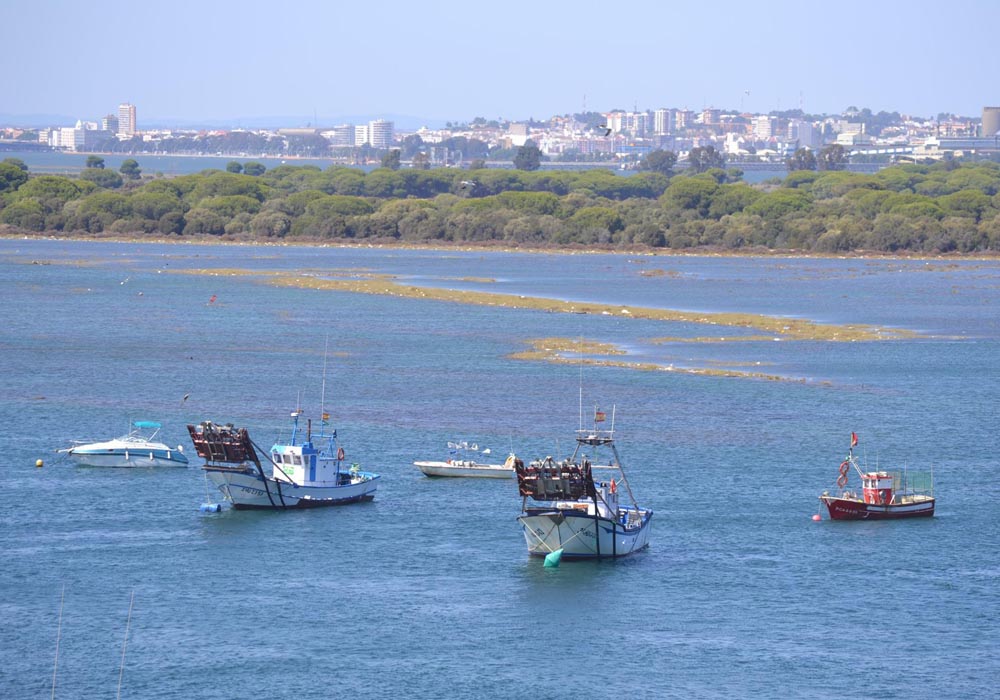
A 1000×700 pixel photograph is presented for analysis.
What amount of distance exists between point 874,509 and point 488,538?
1377 centimetres

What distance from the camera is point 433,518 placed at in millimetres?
57188

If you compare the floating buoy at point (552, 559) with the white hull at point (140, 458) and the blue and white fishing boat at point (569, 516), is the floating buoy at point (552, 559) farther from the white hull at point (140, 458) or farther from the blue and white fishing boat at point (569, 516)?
the white hull at point (140, 458)

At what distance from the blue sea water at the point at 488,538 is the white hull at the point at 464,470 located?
28.7 inches

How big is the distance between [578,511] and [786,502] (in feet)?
37.6

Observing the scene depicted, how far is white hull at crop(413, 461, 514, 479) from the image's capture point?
6378 cm

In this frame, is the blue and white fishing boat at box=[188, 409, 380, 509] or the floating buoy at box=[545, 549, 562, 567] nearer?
the floating buoy at box=[545, 549, 562, 567]

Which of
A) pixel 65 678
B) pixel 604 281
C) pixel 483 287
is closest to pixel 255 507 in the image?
pixel 65 678

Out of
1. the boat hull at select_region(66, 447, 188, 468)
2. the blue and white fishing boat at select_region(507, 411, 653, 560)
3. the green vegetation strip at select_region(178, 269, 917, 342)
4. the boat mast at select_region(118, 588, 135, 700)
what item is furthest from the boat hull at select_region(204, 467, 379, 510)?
the green vegetation strip at select_region(178, 269, 917, 342)

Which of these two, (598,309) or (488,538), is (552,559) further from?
(598,309)

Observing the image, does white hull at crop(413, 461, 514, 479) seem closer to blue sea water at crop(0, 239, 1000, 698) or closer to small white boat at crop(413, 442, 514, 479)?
small white boat at crop(413, 442, 514, 479)

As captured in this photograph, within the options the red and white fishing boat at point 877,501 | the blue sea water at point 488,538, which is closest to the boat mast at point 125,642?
the blue sea water at point 488,538

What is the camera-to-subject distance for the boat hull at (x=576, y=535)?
51.4 metres

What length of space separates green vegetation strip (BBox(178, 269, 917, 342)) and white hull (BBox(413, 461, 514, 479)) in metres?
48.9

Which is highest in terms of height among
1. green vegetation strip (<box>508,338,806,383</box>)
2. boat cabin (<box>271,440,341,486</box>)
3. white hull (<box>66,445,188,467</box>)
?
boat cabin (<box>271,440,341,486</box>)
